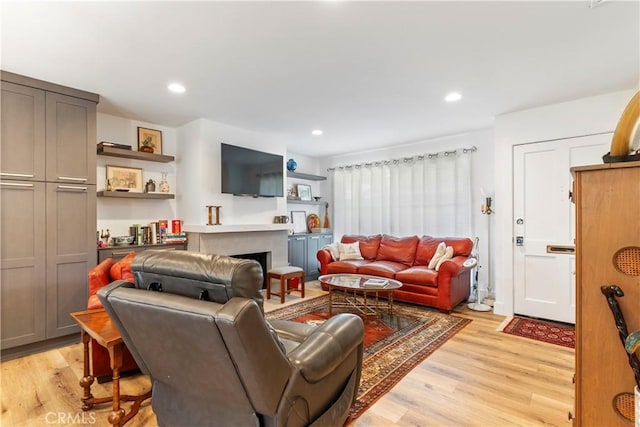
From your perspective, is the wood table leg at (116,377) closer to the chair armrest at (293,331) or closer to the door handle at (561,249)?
the chair armrest at (293,331)

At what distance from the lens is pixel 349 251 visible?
5180 mm

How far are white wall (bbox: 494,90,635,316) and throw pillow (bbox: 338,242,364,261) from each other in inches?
81.5

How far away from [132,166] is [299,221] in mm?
3037

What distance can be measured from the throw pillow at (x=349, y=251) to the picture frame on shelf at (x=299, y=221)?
117cm

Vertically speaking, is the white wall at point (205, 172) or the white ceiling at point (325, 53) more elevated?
the white ceiling at point (325, 53)

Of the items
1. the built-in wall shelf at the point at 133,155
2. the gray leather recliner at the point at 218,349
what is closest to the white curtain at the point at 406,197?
the built-in wall shelf at the point at 133,155

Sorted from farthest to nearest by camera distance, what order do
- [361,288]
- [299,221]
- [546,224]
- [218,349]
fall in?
[299,221], [546,224], [361,288], [218,349]

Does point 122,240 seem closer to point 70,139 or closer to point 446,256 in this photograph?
point 70,139

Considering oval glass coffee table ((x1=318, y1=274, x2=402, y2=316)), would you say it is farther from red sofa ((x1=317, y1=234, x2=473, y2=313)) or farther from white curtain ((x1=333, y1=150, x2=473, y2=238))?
white curtain ((x1=333, y1=150, x2=473, y2=238))

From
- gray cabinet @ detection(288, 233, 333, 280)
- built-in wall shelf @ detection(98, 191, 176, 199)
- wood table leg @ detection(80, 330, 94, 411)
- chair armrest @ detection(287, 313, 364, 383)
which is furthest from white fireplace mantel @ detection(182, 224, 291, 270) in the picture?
chair armrest @ detection(287, 313, 364, 383)

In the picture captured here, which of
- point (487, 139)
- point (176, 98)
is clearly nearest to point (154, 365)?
point (176, 98)

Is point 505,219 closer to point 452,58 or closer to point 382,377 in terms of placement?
point 452,58

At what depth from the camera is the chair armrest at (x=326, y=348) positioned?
134 cm

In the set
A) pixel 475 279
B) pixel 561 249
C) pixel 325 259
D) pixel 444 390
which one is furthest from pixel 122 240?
pixel 561 249
